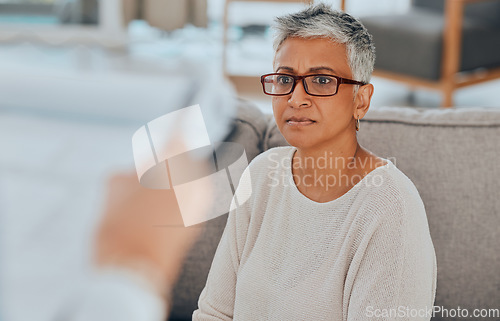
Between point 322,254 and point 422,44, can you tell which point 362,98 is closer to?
point 322,254

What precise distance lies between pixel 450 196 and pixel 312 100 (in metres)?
0.30

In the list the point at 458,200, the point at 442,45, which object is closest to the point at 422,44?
the point at 442,45

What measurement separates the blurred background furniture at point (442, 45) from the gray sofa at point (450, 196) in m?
1.69

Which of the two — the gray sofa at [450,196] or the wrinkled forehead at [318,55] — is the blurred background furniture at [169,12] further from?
the wrinkled forehead at [318,55]

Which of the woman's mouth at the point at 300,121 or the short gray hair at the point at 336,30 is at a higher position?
the short gray hair at the point at 336,30

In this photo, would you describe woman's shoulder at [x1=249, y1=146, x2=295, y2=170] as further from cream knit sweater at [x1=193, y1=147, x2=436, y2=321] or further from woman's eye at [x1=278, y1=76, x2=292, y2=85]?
woman's eye at [x1=278, y1=76, x2=292, y2=85]

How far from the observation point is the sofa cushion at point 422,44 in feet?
8.29

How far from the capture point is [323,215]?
685 millimetres

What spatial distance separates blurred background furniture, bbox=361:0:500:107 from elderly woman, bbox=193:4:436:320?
1936 millimetres

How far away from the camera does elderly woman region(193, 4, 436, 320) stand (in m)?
0.63

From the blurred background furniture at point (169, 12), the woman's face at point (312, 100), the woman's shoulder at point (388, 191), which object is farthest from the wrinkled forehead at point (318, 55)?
the blurred background furniture at point (169, 12)

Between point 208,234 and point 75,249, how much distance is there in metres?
0.19

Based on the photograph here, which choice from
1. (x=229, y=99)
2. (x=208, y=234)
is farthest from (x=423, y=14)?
(x=208, y=234)

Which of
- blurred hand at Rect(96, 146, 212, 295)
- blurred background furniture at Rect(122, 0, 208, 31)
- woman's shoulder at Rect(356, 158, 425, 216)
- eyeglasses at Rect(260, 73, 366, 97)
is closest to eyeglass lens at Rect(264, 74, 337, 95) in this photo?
eyeglasses at Rect(260, 73, 366, 97)
